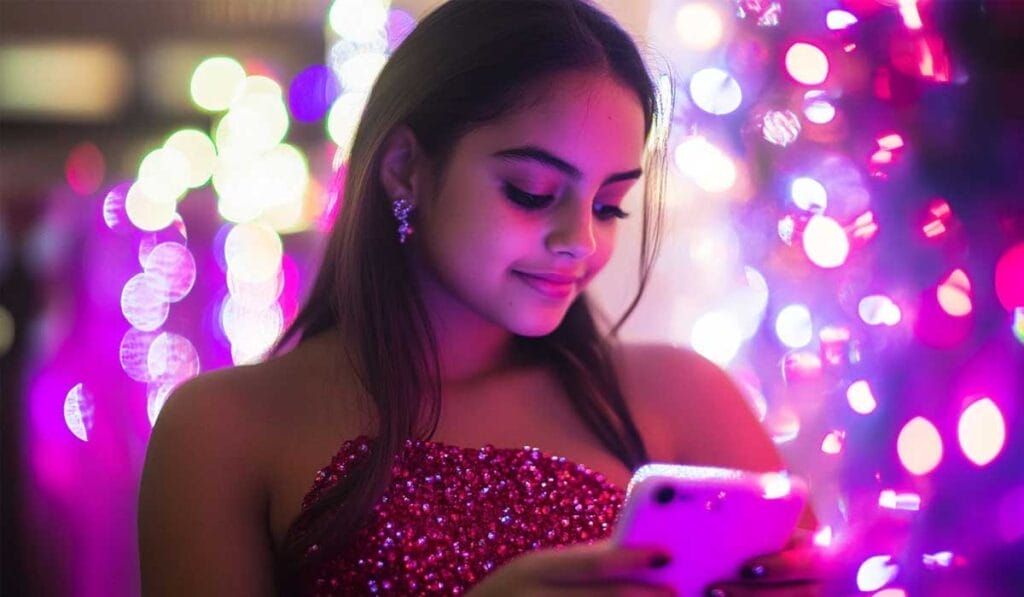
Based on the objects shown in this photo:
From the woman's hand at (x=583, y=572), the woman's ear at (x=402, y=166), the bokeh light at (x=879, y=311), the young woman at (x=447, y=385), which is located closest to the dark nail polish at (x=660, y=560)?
the woman's hand at (x=583, y=572)

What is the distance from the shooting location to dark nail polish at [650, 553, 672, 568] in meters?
0.76

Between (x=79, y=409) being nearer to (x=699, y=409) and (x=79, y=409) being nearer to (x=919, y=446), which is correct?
(x=699, y=409)

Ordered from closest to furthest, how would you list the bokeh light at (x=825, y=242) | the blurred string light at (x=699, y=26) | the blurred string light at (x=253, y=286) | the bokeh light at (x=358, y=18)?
the bokeh light at (x=825, y=242) < the blurred string light at (x=699, y=26) < the bokeh light at (x=358, y=18) < the blurred string light at (x=253, y=286)

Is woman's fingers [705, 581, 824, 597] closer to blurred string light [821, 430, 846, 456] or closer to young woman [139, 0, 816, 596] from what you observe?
young woman [139, 0, 816, 596]

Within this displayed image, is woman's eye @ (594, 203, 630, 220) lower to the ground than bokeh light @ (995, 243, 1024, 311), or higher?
higher

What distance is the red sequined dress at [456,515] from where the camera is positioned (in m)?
1.04

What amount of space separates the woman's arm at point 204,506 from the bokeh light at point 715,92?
0.98m

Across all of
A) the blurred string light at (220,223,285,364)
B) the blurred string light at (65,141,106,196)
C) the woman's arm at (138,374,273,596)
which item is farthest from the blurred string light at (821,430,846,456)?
the blurred string light at (65,141,106,196)

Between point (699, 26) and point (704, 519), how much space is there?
1240 millimetres

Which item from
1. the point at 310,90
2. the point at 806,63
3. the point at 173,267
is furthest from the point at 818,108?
the point at 173,267

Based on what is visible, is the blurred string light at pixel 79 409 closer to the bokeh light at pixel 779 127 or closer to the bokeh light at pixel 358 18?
the bokeh light at pixel 358 18

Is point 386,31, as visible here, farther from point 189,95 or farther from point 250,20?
point 189,95

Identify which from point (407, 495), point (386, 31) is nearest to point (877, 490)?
point (407, 495)

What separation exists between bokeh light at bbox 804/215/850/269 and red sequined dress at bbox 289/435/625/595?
2.03ft
